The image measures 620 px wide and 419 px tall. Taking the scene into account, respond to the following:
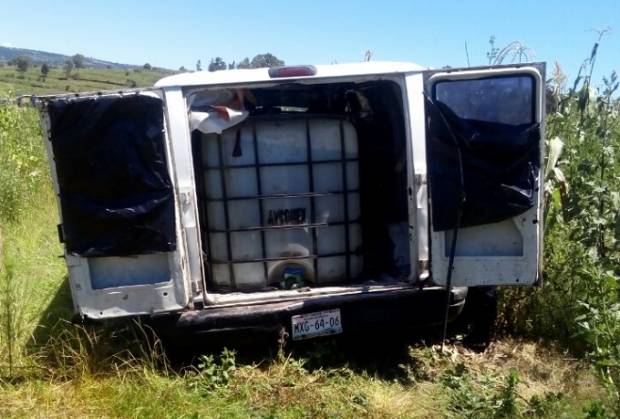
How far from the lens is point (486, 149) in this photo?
384 centimetres

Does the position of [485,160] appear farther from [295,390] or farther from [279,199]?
[295,390]

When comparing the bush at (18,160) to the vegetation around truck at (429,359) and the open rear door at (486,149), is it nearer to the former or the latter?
the vegetation around truck at (429,359)

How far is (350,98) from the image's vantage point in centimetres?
506

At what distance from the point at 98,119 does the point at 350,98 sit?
2175mm

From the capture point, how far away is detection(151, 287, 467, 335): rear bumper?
408cm

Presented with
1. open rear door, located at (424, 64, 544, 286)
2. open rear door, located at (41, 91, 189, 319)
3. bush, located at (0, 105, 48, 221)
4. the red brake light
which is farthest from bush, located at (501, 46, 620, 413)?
bush, located at (0, 105, 48, 221)

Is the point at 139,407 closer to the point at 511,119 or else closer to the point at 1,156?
the point at 511,119

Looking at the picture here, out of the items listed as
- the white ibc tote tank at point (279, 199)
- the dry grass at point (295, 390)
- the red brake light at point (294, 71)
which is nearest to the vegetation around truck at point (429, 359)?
the dry grass at point (295, 390)

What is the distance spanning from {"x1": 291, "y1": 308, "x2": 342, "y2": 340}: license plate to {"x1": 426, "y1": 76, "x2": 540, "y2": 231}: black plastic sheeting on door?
105 cm

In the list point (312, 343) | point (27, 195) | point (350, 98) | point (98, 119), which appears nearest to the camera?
point (98, 119)

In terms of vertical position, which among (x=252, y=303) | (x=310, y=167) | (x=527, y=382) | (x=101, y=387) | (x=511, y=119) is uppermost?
Result: (x=511, y=119)

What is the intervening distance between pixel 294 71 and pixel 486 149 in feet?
4.48

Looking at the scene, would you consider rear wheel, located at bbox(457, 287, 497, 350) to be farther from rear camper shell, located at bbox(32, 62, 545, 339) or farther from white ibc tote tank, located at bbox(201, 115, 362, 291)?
white ibc tote tank, located at bbox(201, 115, 362, 291)

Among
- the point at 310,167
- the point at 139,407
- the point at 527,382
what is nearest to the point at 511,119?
the point at 310,167
